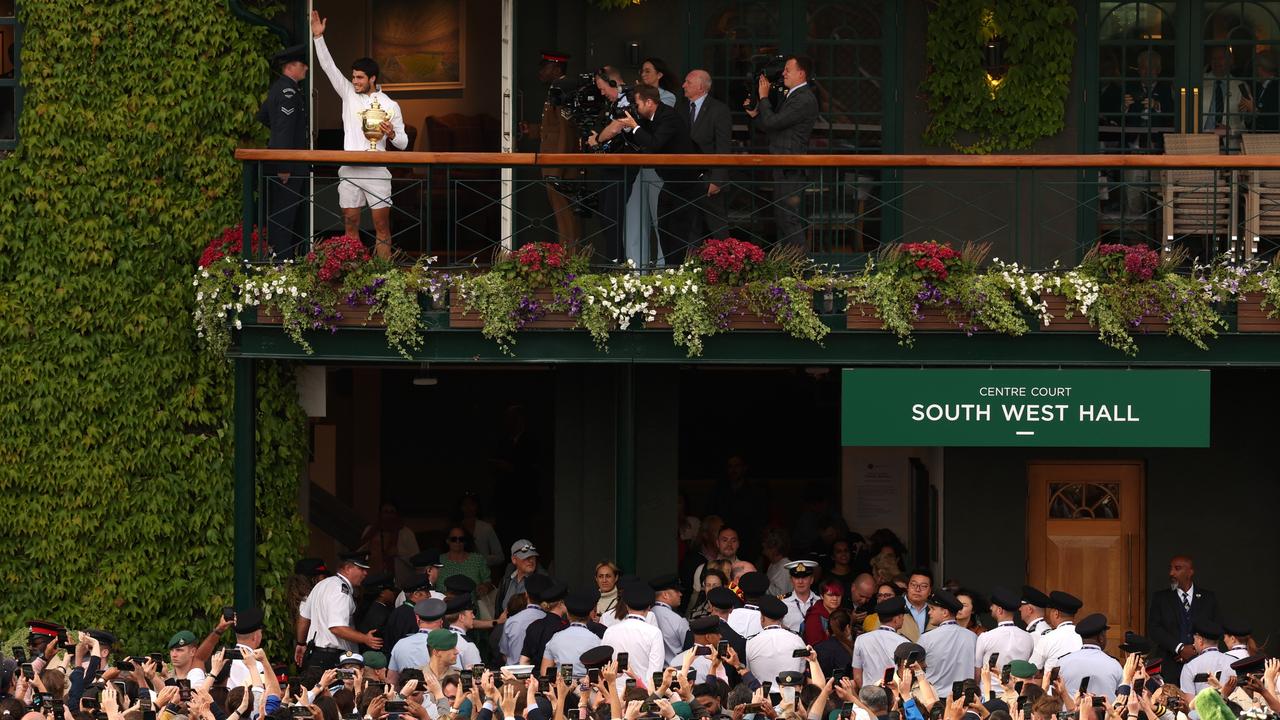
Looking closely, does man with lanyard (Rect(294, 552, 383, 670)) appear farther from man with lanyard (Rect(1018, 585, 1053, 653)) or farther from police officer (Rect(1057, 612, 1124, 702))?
police officer (Rect(1057, 612, 1124, 702))

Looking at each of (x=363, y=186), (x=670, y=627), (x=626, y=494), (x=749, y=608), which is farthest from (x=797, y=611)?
(x=363, y=186)

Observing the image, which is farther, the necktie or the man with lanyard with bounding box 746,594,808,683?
the necktie

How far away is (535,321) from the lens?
1603 cm

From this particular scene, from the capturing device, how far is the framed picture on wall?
64.8 feet

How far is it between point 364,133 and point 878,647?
5.88 m

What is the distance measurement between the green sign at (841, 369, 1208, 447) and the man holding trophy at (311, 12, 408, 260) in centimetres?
401

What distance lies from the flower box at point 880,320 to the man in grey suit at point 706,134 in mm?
1309

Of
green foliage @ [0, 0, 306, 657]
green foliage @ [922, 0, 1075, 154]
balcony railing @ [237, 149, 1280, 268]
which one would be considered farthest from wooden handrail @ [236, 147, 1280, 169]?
green foliage @ [922, 0, 1075, 154]

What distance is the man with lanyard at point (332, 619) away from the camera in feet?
51.0

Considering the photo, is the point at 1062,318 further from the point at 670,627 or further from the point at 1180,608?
the point at 670,627

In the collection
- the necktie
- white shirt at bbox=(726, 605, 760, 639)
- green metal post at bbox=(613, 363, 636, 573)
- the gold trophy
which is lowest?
white shirt at bbox=(726, 605, 760, 639)

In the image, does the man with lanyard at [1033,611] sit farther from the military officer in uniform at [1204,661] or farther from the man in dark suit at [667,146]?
the man in dark suit at [667,146]

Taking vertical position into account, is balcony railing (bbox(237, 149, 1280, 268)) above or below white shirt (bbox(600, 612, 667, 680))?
above

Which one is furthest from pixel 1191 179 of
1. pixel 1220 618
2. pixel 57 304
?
pixel 57 304
